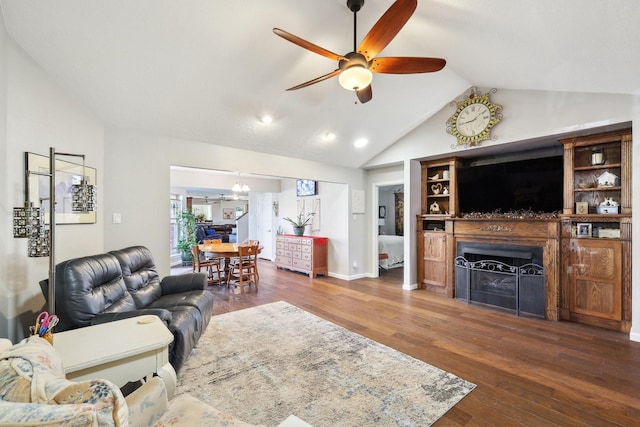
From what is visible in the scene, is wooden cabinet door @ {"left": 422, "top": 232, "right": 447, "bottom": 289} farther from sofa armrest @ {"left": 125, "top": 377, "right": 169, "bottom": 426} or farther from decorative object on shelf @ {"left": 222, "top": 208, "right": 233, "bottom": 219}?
decorative object on shelf @ {"left": 222, "top": 208, "right": 233, "bottom": 219}

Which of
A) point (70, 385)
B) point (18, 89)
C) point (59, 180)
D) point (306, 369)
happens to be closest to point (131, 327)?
point (70, 385)

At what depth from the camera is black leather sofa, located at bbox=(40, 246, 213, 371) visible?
7.21 ft

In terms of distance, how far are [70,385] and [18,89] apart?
2.50 meters

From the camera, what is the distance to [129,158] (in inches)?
141

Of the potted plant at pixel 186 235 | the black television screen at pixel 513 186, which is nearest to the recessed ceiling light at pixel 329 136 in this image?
the black television screen at pixel 513 186

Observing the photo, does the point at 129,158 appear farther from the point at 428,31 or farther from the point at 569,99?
the point at 569,99

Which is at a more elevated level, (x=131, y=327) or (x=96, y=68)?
(x=96, y=68)

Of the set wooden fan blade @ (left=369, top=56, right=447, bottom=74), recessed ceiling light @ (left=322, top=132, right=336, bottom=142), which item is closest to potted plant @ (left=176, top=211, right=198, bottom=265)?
recessed ceiling light @ (left=322, top=132, right=336, bottom=142)

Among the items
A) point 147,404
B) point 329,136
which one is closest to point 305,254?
point 329,136

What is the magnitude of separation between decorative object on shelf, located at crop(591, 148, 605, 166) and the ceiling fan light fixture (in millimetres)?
3239

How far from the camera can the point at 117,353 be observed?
5.29 feet

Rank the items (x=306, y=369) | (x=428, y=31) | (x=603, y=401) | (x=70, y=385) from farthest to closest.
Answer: (x=428, y=31), (x=306, y=369), (x=603, y=401), (x=70, y=385)

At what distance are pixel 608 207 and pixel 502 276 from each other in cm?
147

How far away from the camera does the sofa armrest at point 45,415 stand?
28.3 inches
